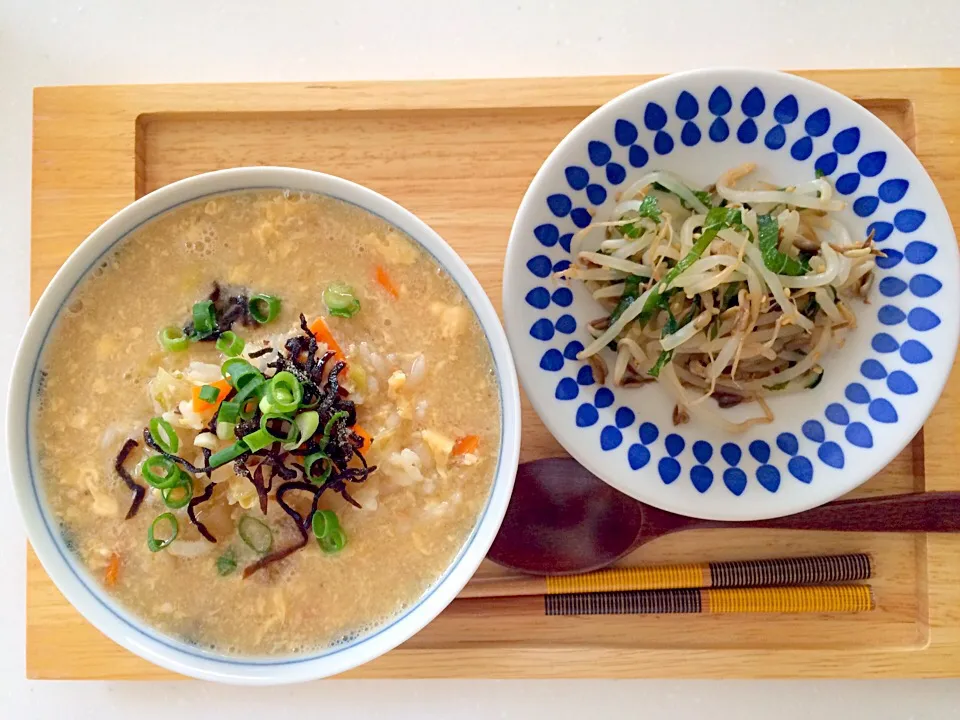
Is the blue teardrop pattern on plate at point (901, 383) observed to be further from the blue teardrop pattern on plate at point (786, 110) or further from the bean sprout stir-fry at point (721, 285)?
the blue teardrop pattern on plate at point (786, 110)

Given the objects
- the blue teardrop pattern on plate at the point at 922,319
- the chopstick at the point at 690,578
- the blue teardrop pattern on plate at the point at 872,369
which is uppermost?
the blue teardrop pattern on plate at the point at 922,319

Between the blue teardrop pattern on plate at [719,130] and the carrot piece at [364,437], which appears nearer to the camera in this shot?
the carrot piece at [364,437]

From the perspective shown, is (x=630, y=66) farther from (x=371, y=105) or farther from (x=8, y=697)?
(x=8, y=697)

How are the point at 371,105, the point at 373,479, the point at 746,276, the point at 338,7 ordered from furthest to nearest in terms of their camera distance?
1. the point at 338,7
2. the point at 371,105
3. the point at 746,276
4. the point at 373,479

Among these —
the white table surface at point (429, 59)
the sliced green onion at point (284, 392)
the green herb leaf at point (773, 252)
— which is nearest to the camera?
the sliced green onion at point (284, 392)

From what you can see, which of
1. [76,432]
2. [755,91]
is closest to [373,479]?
[76,432]

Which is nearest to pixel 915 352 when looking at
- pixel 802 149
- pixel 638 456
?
pixel 802 149

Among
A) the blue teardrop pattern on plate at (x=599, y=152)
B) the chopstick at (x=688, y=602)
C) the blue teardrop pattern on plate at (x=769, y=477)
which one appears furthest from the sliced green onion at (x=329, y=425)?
the blue teardrop pattern on plate at (x=769, y=477)
